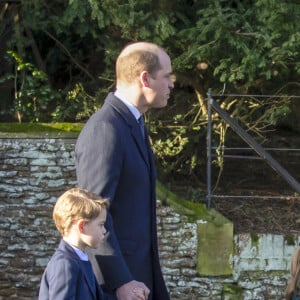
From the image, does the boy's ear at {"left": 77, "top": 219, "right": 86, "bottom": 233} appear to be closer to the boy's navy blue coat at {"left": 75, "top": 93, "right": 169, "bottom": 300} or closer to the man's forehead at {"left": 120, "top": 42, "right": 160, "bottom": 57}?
the boy's navy blue coat at {"left": 75, "top": 93, "right": 169, "bottom": 300}

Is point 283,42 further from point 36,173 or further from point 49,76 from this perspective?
point 49,76

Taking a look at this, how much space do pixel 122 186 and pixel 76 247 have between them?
13.7 inches

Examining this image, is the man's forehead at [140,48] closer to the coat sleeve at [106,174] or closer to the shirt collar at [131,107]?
the shirt collar at [131,107]

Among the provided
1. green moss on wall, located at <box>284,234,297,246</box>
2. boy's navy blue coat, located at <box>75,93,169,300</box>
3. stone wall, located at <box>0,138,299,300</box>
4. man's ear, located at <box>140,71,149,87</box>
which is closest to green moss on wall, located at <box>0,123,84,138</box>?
stone wall, located at <box>0,138,299,300</box>

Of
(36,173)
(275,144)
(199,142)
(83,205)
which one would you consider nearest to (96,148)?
(83,205)

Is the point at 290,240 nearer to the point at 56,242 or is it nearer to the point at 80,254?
the point at 56,242

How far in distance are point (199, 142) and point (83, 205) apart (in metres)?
5.55

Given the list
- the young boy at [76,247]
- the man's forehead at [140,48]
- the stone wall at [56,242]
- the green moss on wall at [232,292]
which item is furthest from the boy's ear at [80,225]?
the green moss on wall at [232,292]

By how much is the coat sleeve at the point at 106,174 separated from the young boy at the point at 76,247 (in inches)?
2.6

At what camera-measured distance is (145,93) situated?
4031mm

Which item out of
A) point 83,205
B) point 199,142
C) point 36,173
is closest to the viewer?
point 83,205

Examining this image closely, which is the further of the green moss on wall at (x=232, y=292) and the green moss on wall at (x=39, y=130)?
the green moss on wall at (x=232, y=292)

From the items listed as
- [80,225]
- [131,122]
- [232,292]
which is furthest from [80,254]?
[232,292]

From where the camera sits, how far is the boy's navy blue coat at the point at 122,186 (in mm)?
3867
